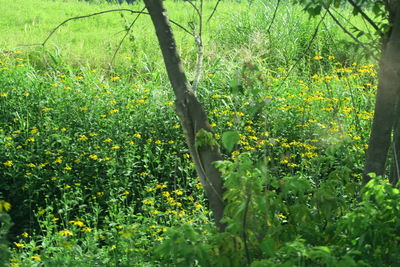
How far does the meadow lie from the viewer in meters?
2.71

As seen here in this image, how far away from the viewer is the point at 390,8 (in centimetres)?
332

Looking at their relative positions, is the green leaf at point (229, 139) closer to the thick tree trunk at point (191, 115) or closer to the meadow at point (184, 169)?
the meadow at point (184, 169)

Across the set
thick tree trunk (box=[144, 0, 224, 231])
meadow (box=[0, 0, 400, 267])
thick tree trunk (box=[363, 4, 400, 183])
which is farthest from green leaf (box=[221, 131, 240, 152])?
thick tree trunk (box=[363, 4, 400, 183])

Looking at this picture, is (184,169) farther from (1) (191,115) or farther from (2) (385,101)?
(2) (385,101)

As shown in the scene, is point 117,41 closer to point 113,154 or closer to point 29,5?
point 29,5

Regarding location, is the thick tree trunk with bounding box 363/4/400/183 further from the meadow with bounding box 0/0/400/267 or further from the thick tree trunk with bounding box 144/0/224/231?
the thick tree trunk with bounding box 144/0/224/231

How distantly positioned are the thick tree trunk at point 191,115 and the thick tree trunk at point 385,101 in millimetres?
833

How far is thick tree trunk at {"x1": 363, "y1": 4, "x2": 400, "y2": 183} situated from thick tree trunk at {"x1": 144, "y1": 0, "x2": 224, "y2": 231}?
833 mm

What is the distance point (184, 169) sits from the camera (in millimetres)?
4957

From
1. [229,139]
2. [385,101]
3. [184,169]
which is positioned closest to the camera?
[229,139]

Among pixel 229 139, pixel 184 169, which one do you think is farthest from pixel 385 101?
pixel 184 169

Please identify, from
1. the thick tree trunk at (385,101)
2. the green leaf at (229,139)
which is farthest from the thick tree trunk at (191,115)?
the thick tree trunk at (385,101)

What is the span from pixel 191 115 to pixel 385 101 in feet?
3.36

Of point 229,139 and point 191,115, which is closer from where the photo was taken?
point 229,139
